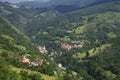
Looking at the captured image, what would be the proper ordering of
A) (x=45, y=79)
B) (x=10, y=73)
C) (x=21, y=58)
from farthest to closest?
(x=21, y=58) → (x=45, y=79) → (x=10, y=73)

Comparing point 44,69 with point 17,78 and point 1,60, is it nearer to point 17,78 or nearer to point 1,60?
point 1,60

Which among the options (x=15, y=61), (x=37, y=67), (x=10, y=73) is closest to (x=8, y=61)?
(x=15, y=61)

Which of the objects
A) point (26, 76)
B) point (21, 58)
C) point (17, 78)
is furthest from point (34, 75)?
point (21, 58)

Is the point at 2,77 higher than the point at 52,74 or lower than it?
higher

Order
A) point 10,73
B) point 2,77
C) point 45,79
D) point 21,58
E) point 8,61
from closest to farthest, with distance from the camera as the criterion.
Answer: point 2,77, point 10,73, point 45,79, point 8,61, point 21,58

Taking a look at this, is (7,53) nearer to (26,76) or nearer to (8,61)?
(8,61)

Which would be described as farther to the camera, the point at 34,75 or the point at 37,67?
the point at 37,67

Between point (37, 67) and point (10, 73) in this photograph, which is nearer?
point (10, 73)

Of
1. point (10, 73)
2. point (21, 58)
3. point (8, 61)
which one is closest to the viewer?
point (10, 73)

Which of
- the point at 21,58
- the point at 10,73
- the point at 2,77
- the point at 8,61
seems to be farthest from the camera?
the point at 21,58
